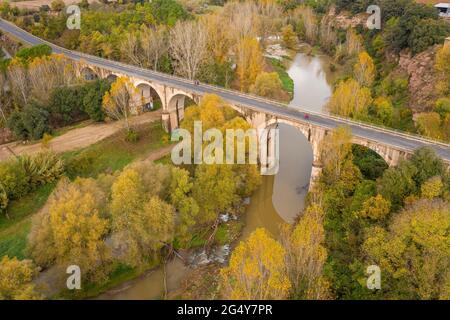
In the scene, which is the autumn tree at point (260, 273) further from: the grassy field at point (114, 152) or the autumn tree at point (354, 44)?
the autumn tree at point (354, 44)

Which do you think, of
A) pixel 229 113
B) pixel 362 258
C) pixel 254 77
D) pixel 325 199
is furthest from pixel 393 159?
pixel 254 77

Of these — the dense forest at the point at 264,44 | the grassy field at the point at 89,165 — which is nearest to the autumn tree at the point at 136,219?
the grassy field at the point at 89,165

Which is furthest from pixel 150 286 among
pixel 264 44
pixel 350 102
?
pixel 264 44

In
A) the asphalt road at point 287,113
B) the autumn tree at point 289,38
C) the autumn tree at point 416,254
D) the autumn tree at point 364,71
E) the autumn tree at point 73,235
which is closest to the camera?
the autumn tree at point 416,254

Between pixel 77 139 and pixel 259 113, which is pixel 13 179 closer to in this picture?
pixel 77 139

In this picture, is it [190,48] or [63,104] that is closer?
[63,104]

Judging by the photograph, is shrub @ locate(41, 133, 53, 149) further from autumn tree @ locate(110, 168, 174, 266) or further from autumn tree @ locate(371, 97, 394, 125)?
autumn tree @ locate(371, 97, 394, 125)
